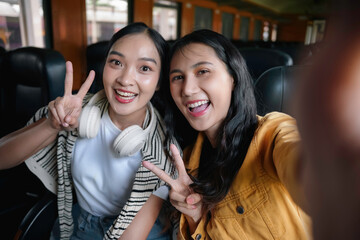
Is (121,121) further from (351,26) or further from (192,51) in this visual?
(351,26)

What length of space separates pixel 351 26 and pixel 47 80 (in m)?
2.15

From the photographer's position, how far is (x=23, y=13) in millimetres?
3713

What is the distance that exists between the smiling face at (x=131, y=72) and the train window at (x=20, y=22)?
3499 millimetres

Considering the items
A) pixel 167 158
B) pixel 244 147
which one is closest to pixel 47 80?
pixel 167 158

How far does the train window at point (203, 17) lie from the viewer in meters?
9.86

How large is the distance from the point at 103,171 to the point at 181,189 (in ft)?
1.41

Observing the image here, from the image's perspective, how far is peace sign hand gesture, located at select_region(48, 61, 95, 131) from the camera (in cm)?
103

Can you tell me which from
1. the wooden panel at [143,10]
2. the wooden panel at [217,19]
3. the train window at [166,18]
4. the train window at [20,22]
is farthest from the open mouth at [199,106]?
the wooden panel at [217,19]

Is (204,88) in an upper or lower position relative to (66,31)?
lower

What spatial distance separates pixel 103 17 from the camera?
5.46 metres

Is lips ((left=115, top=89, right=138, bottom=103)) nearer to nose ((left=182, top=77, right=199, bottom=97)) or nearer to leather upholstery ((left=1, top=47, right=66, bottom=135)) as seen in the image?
nose ((left=182, top=77, right=199, bottom=97))

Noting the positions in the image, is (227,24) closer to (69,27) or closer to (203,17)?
(203,17)

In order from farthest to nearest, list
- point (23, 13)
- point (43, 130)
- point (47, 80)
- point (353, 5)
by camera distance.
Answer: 1. point (23, 13)
2. point (47, 80)
3. point (43, 130)
4. point (353, 5)

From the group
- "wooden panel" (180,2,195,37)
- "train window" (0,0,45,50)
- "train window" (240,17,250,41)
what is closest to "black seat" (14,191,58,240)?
"train window" (0,0,45,50)
